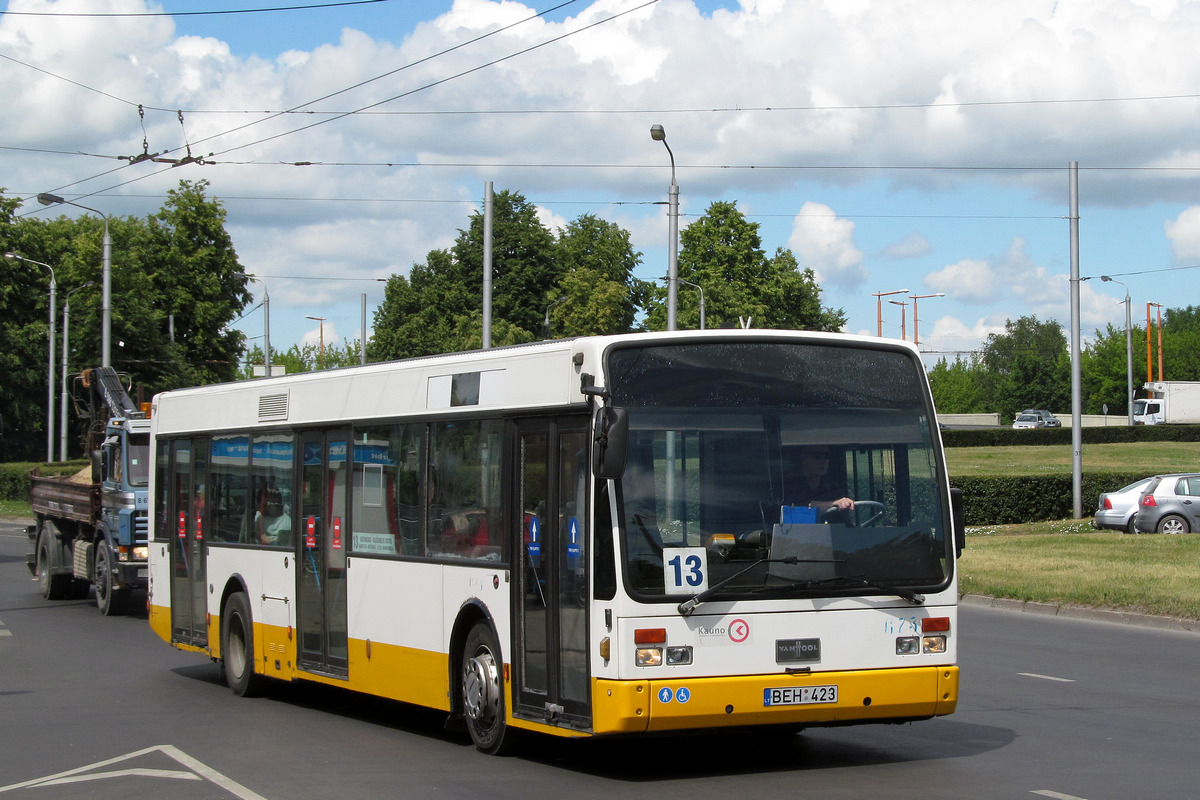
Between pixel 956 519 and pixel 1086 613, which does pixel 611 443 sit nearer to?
pixel 956 519

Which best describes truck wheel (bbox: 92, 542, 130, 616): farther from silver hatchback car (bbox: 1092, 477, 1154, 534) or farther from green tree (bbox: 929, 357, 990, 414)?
green tree (bbox: 929, 357, 990, 414)

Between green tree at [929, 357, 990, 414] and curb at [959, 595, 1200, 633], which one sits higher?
green tree at [929, 357, 990, 414]

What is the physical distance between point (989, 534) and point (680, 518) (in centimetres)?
2489

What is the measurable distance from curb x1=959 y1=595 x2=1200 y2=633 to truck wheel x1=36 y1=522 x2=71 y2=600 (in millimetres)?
14557

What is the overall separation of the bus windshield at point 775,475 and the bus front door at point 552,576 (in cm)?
46

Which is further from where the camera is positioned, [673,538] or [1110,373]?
[1110,373]

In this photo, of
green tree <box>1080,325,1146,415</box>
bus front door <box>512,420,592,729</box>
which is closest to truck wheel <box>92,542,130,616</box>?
bus front door <box>512,420,592,729</box>

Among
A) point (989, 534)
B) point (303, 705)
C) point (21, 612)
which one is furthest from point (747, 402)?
point (989, 534)

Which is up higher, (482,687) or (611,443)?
(611,443)

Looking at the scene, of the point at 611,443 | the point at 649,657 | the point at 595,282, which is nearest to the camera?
the point at 611,443

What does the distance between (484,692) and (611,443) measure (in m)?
2.37

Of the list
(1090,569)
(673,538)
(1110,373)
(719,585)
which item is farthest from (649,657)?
(1110,373)

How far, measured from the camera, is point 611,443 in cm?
761

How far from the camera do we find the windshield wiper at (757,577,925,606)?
8125 millimetres
